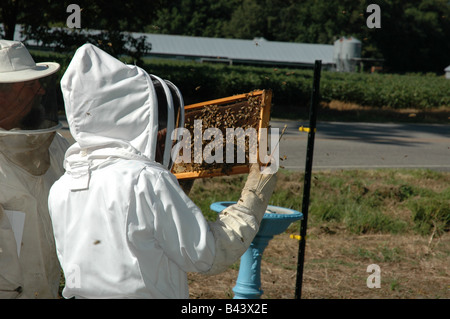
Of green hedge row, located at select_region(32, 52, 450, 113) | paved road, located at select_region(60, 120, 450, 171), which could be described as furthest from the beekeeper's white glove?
green hedge row, located at select_region(32, 52, 450, 113)

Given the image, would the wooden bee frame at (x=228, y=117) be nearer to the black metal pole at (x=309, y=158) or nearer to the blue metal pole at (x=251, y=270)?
the black metal pole at (x=309, y=158)

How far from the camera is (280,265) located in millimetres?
5336

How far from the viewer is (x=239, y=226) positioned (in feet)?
6.42

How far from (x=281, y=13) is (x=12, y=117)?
7773 cm

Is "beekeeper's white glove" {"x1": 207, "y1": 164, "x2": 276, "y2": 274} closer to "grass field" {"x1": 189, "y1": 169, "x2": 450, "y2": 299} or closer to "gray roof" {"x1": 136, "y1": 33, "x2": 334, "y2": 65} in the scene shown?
"grass field" {"x1": 189, "y1": 169, "x2": 450, "y2": 299}

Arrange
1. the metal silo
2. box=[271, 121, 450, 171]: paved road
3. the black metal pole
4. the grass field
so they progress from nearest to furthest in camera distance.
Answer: the black metal pole
the grass field
box=[271, 121, 450, 171]: paved road
the metal silo

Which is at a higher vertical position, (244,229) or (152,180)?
(152,180)

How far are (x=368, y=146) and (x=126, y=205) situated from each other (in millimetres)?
11136

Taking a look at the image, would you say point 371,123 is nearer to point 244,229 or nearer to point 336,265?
point 336,265

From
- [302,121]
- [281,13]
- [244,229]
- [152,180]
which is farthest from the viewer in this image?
[281,13]

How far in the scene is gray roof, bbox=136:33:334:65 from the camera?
51.9 m

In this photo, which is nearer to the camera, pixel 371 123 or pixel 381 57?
pixel 371 123

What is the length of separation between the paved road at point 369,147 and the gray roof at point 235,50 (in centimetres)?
3616

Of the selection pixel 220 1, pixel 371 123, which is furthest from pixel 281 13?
pixel 371 123
